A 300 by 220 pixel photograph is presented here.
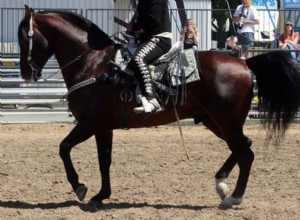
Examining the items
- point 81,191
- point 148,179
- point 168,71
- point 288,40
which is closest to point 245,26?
point 288,40

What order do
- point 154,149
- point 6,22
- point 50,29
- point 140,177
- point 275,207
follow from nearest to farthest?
point 275,207 < point 50,29 < point 140,177 < point 154,149 < point 6,22

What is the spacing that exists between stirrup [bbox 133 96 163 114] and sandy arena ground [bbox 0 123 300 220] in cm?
96

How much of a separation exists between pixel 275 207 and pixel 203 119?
1286 millimetres

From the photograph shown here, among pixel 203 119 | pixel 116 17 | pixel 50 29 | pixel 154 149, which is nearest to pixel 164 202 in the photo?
pixel 203 119

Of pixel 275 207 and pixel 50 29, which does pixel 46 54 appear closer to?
pixel 50 29

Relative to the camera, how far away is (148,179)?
9.92 m

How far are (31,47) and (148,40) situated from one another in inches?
48.7

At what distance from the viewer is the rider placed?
849cm

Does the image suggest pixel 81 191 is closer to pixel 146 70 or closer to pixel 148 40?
pixel 146 70

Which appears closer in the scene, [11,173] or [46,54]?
[46,54]

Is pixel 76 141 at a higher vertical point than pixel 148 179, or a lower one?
higher

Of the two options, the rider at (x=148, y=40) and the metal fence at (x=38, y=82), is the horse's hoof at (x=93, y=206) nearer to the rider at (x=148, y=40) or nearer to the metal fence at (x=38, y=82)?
the rider at (x=148, y=40)

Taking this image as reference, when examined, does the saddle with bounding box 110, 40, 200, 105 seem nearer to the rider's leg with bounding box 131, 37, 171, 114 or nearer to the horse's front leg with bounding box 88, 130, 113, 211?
the rider's leg with bounding box 131, 37, 171, 114

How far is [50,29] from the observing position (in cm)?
885
